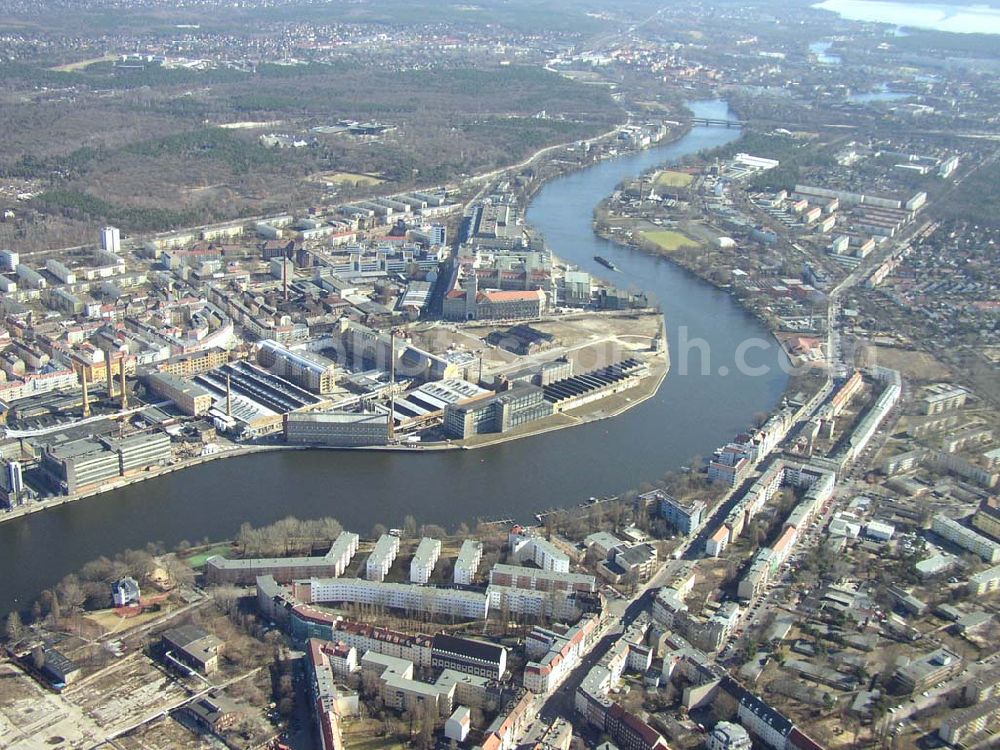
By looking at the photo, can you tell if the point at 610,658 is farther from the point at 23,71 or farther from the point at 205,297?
the point at 23,71

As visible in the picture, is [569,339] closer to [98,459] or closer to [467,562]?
[467,562]

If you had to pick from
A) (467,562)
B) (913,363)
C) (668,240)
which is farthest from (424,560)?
(668,240)

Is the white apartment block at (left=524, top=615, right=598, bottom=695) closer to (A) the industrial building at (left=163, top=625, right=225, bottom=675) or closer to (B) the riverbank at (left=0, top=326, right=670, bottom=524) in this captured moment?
(A) the industrial building at (left=163, top=625, right=225, bottom=675)

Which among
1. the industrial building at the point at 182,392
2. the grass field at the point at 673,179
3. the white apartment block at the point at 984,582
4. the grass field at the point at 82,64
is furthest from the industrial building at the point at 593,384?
the grass field at the point at 82,64

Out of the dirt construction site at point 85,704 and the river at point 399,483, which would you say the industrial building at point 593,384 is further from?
the dirt construction site at point 85,704

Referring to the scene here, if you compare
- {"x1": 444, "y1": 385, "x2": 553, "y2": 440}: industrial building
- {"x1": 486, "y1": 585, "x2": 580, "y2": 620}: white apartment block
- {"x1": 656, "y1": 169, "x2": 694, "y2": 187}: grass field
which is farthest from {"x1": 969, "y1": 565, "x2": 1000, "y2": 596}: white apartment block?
{"x1": 656, "y1": 169, "x2": 694, "y2": 187}: grass field
